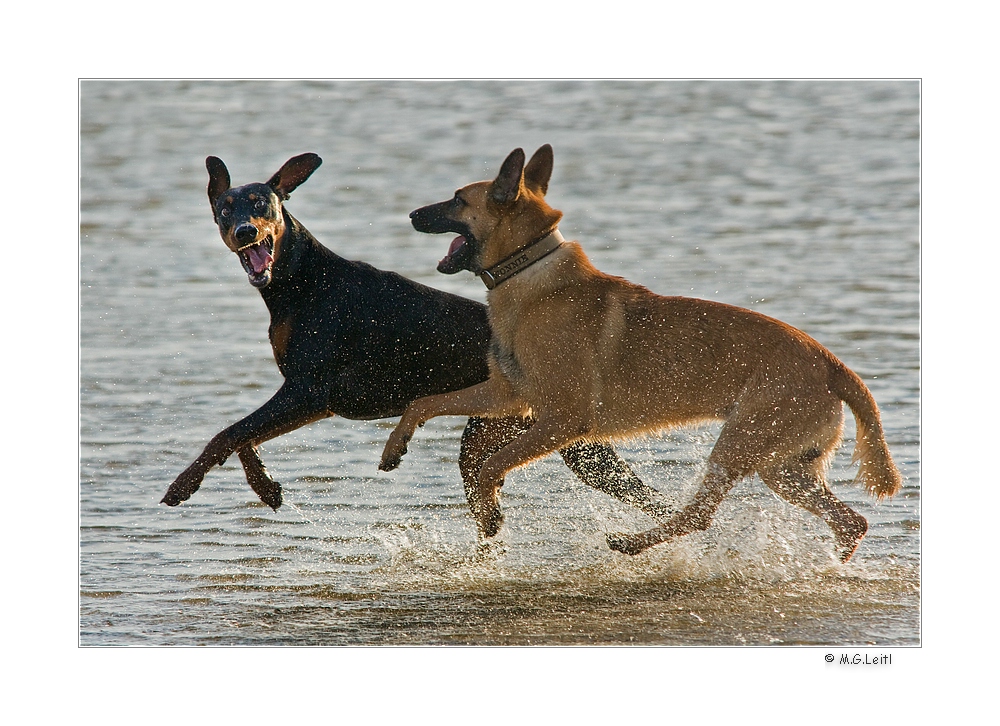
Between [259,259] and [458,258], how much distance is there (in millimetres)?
993

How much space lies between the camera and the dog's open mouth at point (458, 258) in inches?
247

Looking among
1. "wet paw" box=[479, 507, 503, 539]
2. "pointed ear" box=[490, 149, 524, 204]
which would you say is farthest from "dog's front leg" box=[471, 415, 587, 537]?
"pointed ear" box=[490, 149, 524, 204]

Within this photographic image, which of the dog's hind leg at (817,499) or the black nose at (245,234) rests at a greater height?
the black nose at (245,234)

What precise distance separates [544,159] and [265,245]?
1.43m

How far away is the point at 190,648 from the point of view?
548 centimetres

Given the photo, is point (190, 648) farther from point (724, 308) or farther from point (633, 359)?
point (724, 308)

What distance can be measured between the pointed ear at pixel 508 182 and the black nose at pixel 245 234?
45.9 inches

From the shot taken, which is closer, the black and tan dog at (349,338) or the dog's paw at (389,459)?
the dog's paw at (389,459)

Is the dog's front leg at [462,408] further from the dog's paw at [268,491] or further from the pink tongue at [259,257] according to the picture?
the pink tongue at [259,257]

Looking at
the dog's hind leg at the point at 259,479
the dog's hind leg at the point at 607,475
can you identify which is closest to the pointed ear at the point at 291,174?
the dog's hind leg at the point at 259,479

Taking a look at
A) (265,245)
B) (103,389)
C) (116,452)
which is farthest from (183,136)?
(265,245)

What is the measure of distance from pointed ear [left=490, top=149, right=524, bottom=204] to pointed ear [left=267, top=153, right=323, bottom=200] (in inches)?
43.9

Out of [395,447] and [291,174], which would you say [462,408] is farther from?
[291,174]

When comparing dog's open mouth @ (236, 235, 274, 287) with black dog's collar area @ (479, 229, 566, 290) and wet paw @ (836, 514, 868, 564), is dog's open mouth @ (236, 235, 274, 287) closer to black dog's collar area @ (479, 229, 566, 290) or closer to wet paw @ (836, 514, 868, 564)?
black dog's collar area @ (479, 229, 566, 290)
